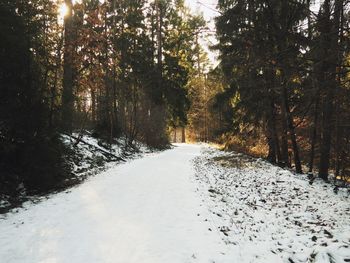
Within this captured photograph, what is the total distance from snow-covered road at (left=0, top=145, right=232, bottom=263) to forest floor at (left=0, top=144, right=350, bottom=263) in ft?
0.06

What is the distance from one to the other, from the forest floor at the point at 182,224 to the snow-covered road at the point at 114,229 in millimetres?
18

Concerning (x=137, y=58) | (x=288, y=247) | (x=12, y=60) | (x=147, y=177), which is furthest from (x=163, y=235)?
(x=137, y=58)

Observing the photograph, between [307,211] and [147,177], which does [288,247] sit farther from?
[147,177]

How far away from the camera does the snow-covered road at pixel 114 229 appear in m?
5.23

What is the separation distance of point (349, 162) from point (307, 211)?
683 cm

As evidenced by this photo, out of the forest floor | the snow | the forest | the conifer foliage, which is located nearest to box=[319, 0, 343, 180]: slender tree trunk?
the forest

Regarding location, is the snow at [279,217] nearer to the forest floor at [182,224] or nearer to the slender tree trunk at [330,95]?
the forest floor at [182,224]

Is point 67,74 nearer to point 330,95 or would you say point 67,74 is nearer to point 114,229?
point 114,229

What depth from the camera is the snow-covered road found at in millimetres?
5227

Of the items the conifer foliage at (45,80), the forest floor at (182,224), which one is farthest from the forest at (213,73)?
the forest floor at (182,224)

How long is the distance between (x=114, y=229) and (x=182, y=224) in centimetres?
145

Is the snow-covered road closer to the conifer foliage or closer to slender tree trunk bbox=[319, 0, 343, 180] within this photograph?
the conifer foliage

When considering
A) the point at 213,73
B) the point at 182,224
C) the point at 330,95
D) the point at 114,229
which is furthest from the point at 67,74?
the point at 213,73

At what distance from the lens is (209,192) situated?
32.1 ft
